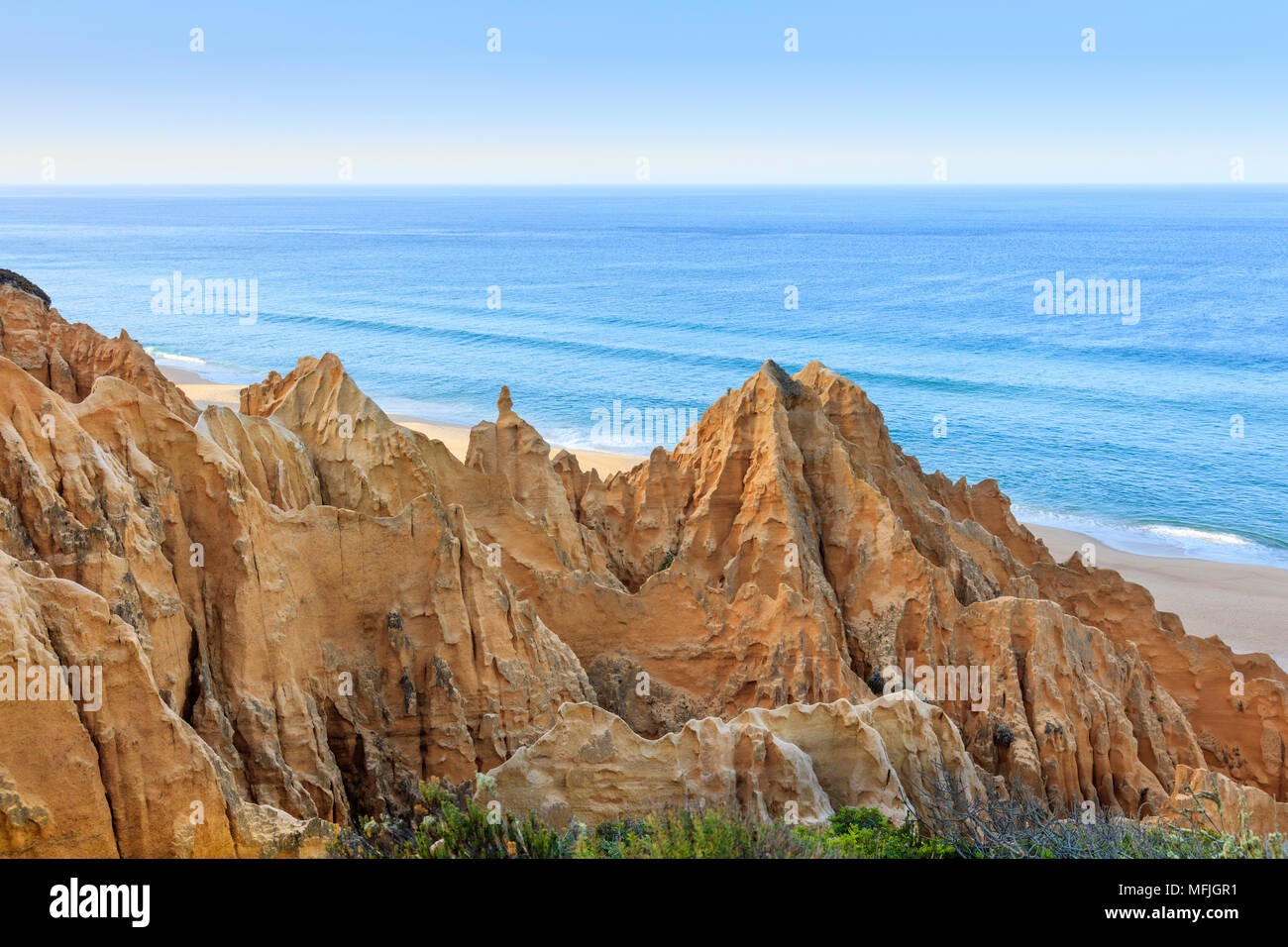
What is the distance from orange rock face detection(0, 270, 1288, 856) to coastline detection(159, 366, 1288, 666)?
49.6ft

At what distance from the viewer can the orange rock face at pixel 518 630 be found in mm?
10461

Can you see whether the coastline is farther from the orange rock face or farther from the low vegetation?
the low vegetation

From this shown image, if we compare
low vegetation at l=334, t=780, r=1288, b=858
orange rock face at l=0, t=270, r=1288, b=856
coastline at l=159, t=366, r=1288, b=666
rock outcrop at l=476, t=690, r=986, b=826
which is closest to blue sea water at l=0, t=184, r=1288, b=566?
coastline at l=159, t=366, r=1288, b=666

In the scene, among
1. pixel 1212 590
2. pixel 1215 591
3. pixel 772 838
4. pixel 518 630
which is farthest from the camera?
pixel 1212 590

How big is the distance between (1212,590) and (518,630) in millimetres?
37135

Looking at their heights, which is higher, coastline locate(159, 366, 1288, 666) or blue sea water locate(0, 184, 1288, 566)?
blue sea water locate(0, 184, 1288, 566)

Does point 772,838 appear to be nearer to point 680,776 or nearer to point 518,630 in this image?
point 680,776

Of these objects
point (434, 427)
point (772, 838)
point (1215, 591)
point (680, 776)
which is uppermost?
point (434, 427)

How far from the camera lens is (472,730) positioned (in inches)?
596

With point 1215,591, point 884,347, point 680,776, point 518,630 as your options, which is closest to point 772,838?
point 680,776

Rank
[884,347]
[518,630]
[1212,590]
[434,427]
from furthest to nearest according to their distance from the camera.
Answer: [884,347], [434,427], [1212,590], [518,630]

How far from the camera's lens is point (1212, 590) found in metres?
43.9

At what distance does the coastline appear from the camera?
1533 inches
